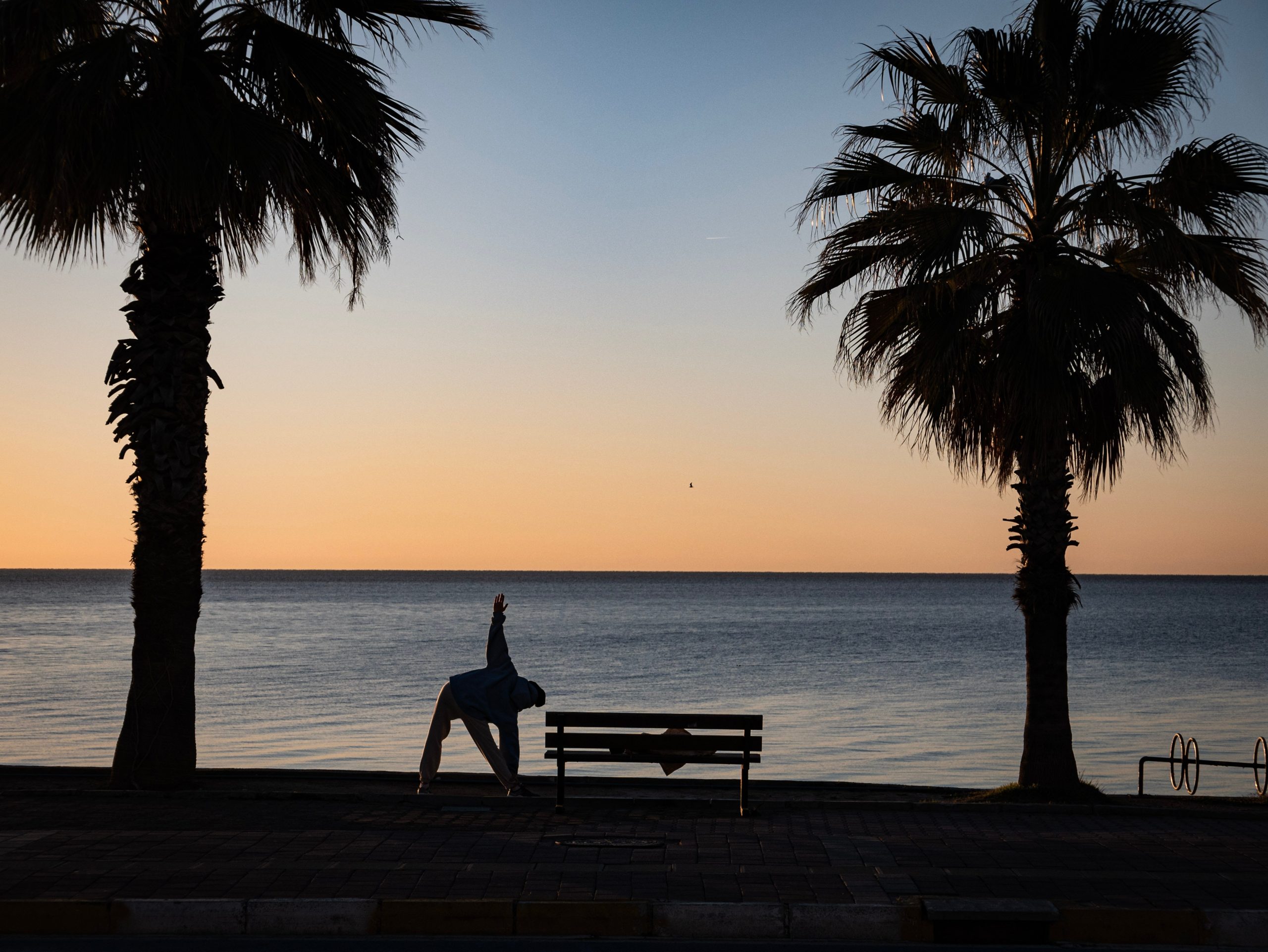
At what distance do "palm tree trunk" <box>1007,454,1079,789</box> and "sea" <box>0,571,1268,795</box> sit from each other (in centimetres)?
634

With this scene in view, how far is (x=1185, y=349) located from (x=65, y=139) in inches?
391

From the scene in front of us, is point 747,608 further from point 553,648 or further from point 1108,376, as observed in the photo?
point 1108,376

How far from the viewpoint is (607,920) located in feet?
22.1

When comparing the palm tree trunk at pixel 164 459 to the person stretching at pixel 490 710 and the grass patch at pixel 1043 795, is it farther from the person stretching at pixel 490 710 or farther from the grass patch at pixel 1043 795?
the grass patch at pixel 1043 795

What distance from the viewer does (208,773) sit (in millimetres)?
12445

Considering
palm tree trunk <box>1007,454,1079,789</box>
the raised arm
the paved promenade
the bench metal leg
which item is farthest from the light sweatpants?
palm tree trunk <box>1007,454,1079,789</box>

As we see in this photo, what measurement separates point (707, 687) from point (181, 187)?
27102 mm

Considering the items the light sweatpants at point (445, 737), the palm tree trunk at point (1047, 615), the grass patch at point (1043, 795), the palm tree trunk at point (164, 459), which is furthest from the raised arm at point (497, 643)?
the palm tree trunk at point (1047, 615)

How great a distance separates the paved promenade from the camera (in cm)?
712

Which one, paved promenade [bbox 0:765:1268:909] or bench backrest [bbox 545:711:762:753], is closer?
paved promenade [bbox 0:765:1268:909]

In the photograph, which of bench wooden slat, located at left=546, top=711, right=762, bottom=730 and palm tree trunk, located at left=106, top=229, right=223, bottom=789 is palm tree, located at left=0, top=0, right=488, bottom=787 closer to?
palm tree trunk, located at left=106, top=229, right=223, bottom=789

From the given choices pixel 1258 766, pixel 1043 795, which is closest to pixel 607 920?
pixel 1043 795

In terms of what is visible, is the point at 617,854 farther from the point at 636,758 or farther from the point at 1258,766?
the point at 1258,766

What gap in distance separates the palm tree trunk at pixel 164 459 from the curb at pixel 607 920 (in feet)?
15.8
